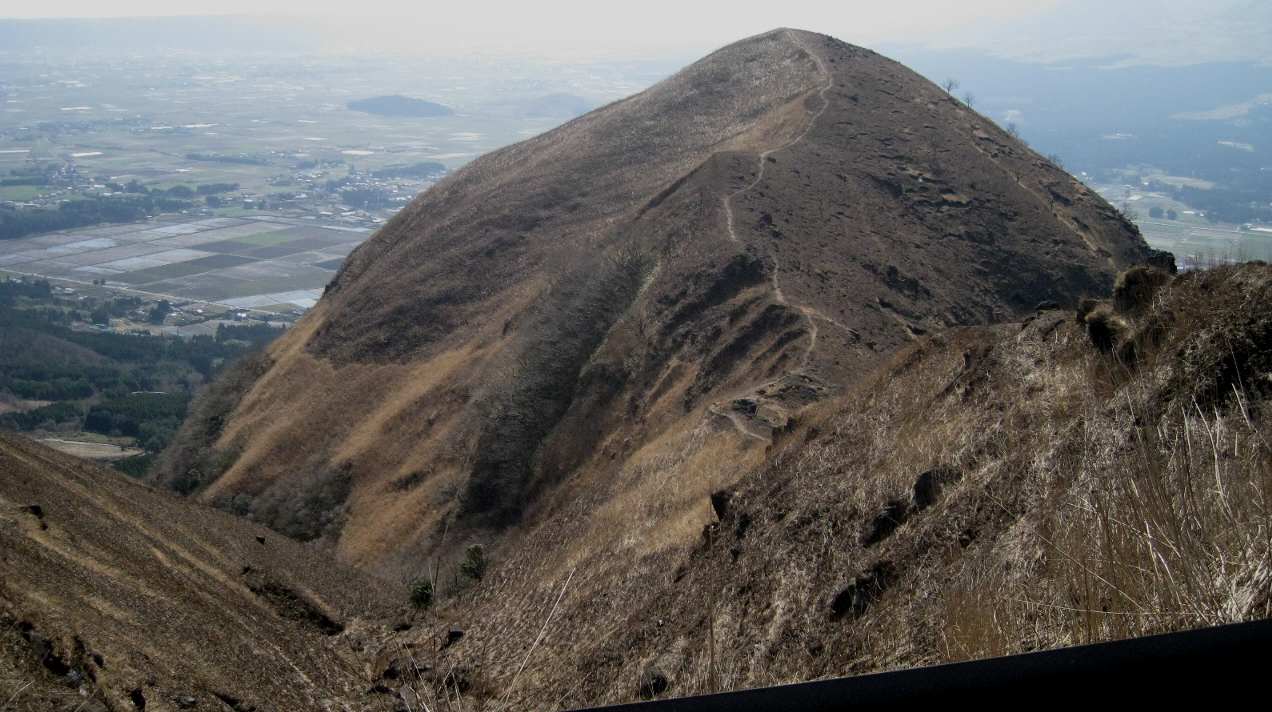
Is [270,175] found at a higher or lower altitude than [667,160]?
lower

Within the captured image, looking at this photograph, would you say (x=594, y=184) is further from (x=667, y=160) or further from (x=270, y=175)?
(x=270, y=175)

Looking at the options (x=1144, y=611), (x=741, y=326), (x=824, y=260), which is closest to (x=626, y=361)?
(x=741, y=326)

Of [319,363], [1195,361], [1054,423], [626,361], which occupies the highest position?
[1195,361]

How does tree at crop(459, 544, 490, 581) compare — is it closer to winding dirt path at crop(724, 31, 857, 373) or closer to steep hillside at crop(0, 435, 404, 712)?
steep hillside at crop(0, 435, 404, 712)

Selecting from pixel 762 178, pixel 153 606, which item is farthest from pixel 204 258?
pixel 153 606

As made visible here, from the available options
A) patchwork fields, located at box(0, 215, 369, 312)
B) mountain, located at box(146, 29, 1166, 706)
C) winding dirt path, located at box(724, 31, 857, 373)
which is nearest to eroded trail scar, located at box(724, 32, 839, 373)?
winding dirt path, located at box(724, 31, 857, 373)

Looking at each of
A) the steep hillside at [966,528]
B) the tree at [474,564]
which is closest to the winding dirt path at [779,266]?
the steep hillside at [966,528]
